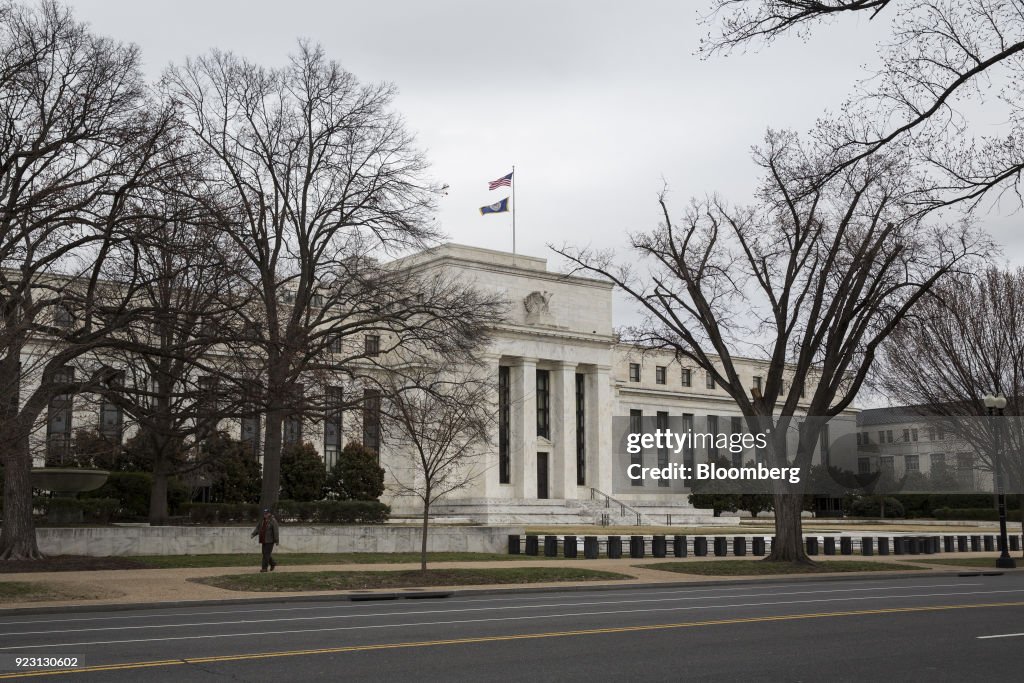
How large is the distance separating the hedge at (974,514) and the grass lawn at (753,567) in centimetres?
4877

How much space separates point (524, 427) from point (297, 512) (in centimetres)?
2393

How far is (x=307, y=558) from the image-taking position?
3397cm

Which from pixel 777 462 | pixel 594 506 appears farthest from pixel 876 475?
pixel 777 462

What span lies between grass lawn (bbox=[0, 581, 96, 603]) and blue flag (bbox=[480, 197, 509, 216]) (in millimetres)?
43011

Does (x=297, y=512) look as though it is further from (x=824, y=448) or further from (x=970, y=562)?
(x=824, y=448)

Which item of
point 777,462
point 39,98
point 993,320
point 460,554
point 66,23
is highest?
point 66,23

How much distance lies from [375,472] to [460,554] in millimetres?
24197

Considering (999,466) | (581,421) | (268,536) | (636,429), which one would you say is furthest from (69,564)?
(636,429)

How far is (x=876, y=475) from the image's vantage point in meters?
93.8

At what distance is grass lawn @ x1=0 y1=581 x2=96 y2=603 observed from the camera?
67.4 ft

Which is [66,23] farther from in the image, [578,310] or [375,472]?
[578,310]

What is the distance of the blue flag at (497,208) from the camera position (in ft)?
204

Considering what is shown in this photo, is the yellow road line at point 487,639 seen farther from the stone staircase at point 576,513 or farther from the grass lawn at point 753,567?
the stone staircase at point 576,513

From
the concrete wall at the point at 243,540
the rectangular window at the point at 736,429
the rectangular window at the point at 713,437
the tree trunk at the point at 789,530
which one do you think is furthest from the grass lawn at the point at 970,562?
the rectangular window at the point at 713,437
